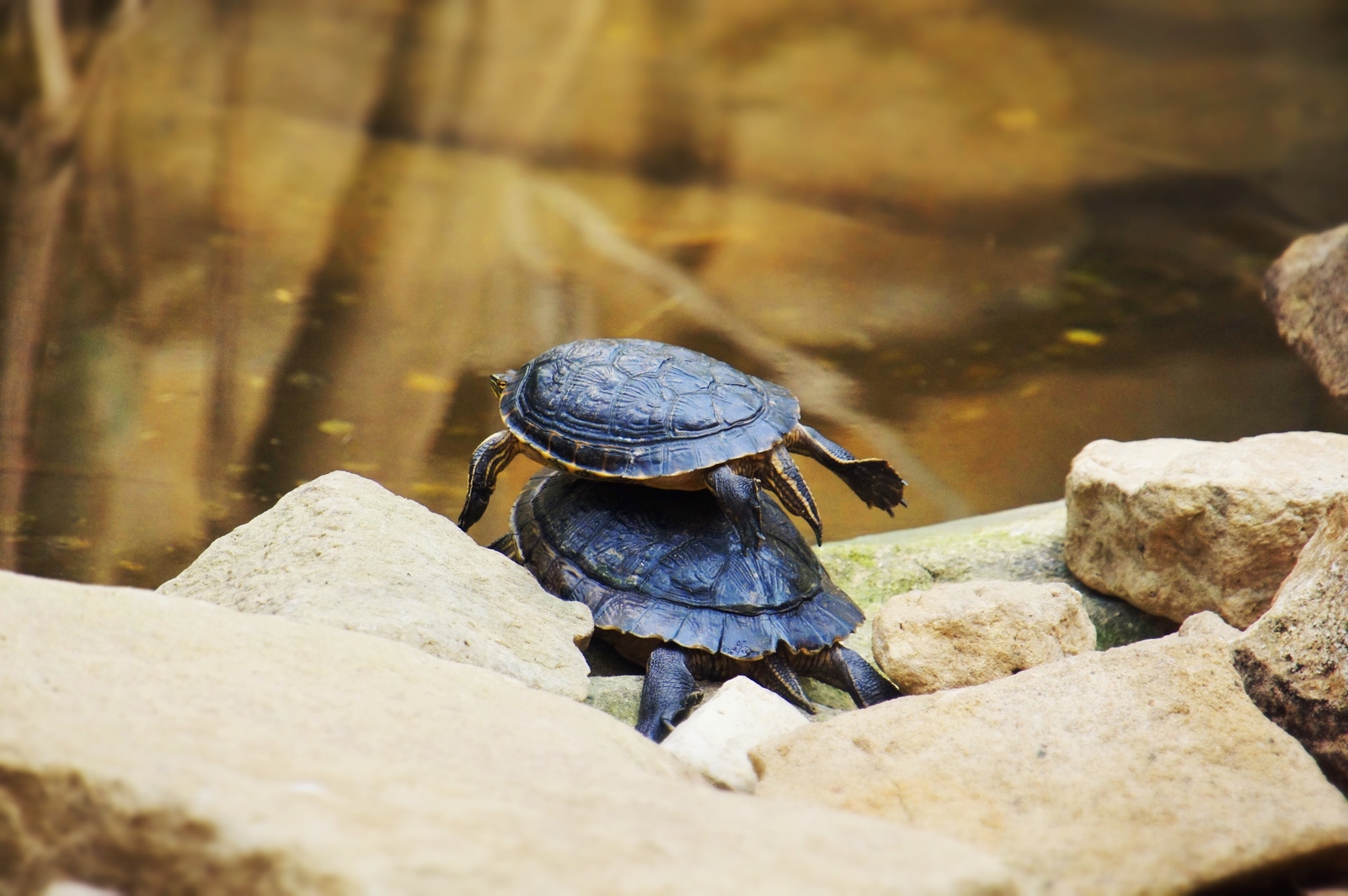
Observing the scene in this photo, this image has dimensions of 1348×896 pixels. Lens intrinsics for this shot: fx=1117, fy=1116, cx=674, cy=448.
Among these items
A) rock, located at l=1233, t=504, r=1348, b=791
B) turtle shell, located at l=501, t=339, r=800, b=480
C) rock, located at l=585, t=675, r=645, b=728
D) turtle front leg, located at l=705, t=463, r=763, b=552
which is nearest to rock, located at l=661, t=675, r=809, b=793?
rock, located at l=585, t=675, r=645, b=728

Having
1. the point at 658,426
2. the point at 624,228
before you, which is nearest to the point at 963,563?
the point at 658,426

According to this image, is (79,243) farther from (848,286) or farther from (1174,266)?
(1174,266)

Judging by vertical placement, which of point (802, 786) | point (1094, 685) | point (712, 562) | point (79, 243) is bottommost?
point (79, 243)

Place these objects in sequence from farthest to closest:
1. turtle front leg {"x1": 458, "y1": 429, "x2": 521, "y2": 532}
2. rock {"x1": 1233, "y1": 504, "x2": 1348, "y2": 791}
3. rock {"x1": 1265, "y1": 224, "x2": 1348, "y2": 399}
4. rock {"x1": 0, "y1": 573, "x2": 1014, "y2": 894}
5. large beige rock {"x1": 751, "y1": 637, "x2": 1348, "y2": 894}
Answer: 1. rock {"x1": 1265, "y1": 224, "x2": 1348, "y2": 399}
2. turtle front leg {"x1": 458, "y1": 429, "x2": 521, "y2": 532}
3. rock {"x1": 1233, "y1": 504, "x2": 1348, "y2": 791}
4. large beige rock {"x1": 751, "y1": 637, "x2": 1348, "y2": 894}
5. rock {"x1": 0, "y1": 573, "x2": 1014, "y2": 894}

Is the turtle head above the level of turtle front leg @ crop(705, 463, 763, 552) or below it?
below

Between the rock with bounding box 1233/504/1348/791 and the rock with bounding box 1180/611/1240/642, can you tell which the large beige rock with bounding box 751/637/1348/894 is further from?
the rock with bounding box 1180/611/1240/642

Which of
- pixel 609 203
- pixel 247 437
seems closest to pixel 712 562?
pixel 247 437

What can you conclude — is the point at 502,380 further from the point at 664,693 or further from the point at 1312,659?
the point at 1312,659
